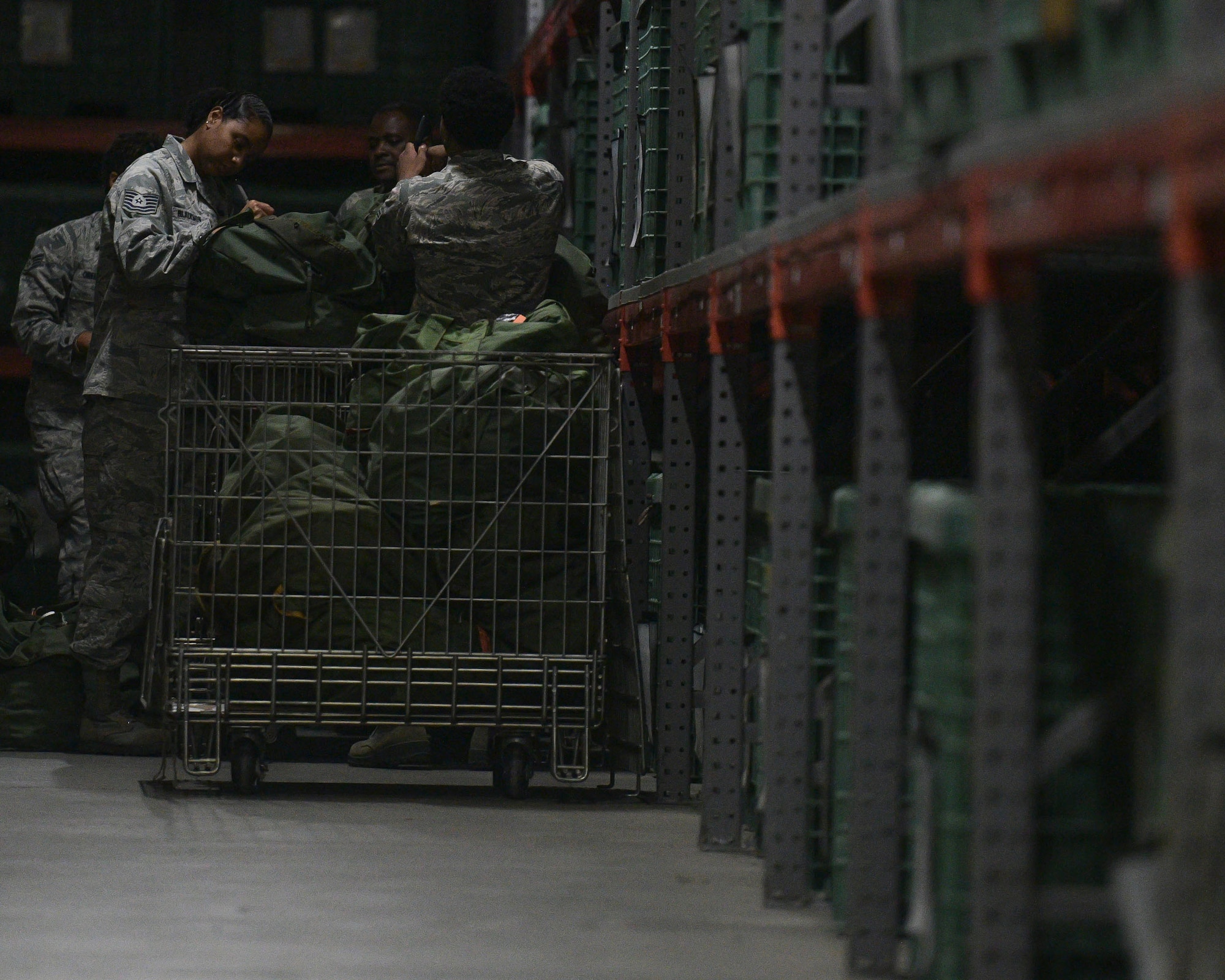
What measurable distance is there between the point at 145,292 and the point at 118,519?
2.45 ft

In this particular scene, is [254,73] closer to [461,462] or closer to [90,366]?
[90,366]

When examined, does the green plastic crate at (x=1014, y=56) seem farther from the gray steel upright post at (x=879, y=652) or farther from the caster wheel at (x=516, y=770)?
the caster wheel at (x=516, y=770)

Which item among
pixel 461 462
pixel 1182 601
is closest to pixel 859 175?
pixel 461 462

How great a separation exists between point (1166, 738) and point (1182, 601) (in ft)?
1.93

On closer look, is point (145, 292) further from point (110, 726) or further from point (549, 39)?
point (549, 39)

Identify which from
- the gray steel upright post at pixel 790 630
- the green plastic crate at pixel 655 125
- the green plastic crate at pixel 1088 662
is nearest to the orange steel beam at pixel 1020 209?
the gray steel upright post at pixel 790 630

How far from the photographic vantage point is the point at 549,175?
19.3 ft

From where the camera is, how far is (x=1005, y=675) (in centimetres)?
264

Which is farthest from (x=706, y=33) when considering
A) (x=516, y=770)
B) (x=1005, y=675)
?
(x=1005, y=675)

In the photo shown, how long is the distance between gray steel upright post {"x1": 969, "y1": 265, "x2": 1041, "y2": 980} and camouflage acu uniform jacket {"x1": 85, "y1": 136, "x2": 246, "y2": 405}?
3966 millimetres

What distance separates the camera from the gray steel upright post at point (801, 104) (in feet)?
13.2

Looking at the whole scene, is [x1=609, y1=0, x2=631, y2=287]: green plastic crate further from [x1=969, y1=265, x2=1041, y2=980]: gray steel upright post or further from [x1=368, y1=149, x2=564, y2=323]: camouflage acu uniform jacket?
[x1=969, y1=265, x2=1041, y2=980]: gray steel upright post

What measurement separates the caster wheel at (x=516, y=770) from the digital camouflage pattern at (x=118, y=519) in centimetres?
150

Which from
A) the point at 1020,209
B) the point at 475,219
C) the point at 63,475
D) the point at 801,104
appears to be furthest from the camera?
the point at 63,475
